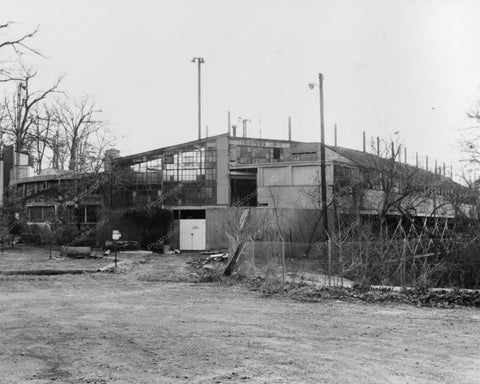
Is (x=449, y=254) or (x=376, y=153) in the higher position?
(x=376, y=153)

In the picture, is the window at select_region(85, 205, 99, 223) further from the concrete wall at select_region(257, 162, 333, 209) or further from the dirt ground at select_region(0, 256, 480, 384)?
the dirt ground at select_region(0, 256, 480, 384)

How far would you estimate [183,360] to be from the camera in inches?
316

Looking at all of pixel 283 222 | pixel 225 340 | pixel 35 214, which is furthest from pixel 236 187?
pixel 225 340

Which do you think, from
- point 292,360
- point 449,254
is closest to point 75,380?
point 292,360

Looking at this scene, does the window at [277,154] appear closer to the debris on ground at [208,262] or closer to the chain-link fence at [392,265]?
the debris on ground at [208,262]

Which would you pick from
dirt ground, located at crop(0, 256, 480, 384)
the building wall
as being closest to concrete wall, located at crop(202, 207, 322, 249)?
the building wall

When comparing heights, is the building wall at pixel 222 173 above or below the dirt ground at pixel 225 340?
above

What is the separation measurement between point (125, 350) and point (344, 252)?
38.7 ft

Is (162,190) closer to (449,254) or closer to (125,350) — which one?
(449,254)

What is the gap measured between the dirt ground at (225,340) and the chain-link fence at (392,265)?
8.92ft

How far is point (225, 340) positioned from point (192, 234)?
80.6 feet

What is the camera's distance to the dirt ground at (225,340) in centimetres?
735

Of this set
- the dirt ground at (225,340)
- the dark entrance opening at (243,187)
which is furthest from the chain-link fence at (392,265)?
the dark entrance opening at (243,187)

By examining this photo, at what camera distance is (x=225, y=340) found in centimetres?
955
